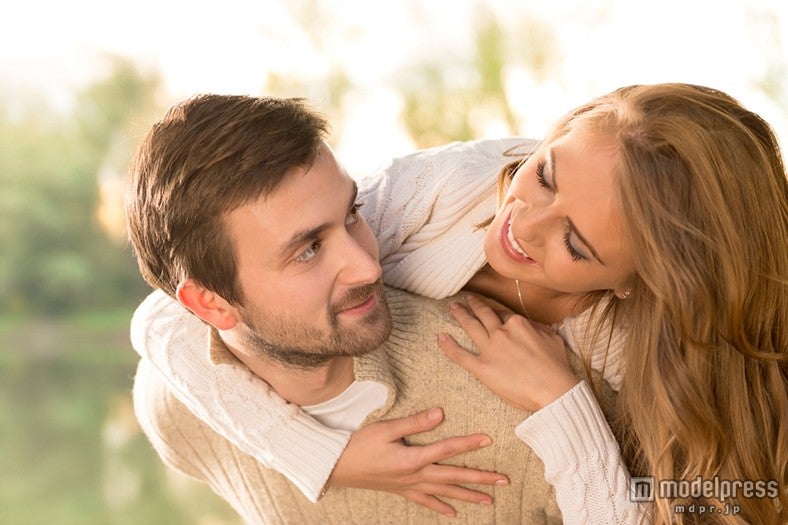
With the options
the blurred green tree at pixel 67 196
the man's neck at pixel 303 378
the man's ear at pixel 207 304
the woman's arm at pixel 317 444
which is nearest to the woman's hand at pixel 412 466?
the woman's arm at pixel 317 444

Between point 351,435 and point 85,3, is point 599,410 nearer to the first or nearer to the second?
point 351,435

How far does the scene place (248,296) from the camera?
5.61 feet

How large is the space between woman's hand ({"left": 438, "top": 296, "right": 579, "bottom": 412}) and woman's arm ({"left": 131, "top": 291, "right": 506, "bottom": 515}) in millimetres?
134

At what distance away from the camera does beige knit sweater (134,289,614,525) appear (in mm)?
1828

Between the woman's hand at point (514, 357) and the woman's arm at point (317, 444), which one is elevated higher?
the woman's hand at point (514, 357)

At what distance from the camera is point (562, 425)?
169cm

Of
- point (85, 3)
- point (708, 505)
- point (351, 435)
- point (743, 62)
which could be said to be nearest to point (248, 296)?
point (351, 435)

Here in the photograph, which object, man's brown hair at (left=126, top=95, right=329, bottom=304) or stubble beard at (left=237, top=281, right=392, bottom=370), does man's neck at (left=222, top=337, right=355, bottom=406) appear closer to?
stubble beard at (left=237, top=281, right=392, bottom=370)

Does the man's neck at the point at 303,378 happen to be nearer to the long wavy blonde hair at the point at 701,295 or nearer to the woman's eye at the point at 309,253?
the woman's eye at the point at 309,253

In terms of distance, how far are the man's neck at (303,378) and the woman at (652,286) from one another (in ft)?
0.38

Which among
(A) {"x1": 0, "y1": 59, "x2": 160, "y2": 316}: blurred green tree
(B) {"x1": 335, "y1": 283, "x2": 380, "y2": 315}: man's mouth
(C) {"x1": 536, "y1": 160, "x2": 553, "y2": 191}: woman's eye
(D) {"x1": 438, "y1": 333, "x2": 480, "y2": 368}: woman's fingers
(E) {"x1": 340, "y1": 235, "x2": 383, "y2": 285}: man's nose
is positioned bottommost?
(A) {"x1": 0, "y1": 59, "x2": 160, "y2": 316}: blurred green tree

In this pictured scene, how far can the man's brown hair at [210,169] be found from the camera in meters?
1.61

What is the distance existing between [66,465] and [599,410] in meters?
4.60

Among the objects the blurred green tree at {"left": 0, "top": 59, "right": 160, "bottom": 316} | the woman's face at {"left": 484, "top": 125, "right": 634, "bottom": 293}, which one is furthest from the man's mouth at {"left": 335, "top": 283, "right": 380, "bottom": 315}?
the blurred green tree at {"left": 0, "top": 59, "right": 160, "bottom": 316}
